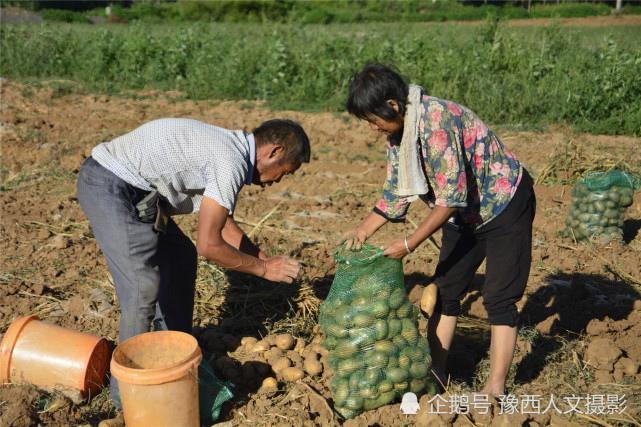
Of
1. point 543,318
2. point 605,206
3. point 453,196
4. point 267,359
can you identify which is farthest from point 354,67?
point 453,196

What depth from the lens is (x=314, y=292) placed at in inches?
175

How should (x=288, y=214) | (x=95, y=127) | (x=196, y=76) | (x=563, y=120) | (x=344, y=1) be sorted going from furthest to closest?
(x=344, y=1) < (x=196, y=76) < (x=95, y=127) < (x=563, y=120) < (x=288, y=214)

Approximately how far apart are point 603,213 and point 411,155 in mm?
3419

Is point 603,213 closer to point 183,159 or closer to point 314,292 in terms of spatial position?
point 314,292

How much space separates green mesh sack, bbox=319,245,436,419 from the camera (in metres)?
3.00

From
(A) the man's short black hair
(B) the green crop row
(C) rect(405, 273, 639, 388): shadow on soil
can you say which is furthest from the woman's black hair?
(B) the green crop row

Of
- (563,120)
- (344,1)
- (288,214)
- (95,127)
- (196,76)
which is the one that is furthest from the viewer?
(344,1)

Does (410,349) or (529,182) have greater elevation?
(529,182)

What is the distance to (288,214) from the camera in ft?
21.0

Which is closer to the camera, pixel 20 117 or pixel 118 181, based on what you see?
pixel 118 181

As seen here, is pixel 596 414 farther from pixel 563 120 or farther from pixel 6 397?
pixel 563 120

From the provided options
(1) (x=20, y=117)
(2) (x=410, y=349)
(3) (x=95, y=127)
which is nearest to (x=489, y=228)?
(2) (x=410, y=349)

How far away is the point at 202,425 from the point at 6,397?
1.01m

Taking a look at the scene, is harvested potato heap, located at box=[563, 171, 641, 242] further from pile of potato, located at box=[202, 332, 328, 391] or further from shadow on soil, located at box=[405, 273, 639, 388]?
pile of potato, located at box=[202, 332, 328, 391]
